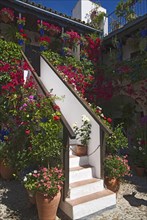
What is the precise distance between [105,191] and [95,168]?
654 millimetres

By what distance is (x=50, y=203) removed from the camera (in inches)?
161

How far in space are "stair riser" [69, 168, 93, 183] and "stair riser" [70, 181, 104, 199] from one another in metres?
0.35

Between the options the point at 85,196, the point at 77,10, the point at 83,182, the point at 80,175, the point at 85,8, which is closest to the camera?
the point at 85,196

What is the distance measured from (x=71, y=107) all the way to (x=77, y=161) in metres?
1.87

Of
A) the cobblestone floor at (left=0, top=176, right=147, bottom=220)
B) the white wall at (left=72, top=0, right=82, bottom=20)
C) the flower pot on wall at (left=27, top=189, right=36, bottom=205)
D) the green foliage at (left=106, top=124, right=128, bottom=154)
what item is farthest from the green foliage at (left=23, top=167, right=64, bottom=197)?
the white wall at (left=72, top=0, right=82, bottom=20)

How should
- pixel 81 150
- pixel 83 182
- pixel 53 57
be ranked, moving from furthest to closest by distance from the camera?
pixel 53 57, pixel 81 150, pixel 83 182

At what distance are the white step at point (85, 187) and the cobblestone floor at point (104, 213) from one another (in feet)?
1.60

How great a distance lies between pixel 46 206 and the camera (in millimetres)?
4070

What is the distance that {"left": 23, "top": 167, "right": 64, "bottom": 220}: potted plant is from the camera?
13.4ft

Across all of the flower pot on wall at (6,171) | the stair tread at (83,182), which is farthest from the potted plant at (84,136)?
the flower pot on wall at (6,171)

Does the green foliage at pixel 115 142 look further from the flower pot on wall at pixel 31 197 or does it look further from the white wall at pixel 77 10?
the white wall at pixel 77 10

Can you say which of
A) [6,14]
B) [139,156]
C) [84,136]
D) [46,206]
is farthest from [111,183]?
[6,14]

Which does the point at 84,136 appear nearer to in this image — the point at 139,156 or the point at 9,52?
the point at 139,156

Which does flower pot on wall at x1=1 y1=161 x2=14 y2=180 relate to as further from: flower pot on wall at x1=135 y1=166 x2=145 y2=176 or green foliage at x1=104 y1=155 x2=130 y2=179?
flower pot on wall at x1=135 y1=166 x2=145 y2=176
